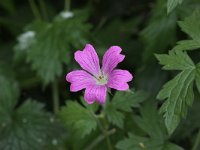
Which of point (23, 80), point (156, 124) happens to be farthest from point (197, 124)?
point (23, 80)

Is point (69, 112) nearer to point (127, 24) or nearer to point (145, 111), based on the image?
point (145, 111)

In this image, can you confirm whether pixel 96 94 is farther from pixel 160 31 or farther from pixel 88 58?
pixel 160 31

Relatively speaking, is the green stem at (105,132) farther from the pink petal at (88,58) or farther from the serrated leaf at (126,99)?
the pink petal at (88,58)

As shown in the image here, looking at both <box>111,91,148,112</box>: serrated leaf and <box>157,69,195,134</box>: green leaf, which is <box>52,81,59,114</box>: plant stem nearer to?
<box>111,91,148,112</box>: serrated leaf

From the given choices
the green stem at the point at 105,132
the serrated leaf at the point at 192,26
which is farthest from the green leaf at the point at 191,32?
the green stem at the point at 105,132

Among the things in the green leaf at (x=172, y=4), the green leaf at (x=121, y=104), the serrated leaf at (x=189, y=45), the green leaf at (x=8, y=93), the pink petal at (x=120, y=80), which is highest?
the green leaf at (x=8, y=93)

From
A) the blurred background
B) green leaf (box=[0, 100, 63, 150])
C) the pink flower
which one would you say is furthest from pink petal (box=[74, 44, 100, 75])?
green leaf (box=[0, 100, 63, 150])
